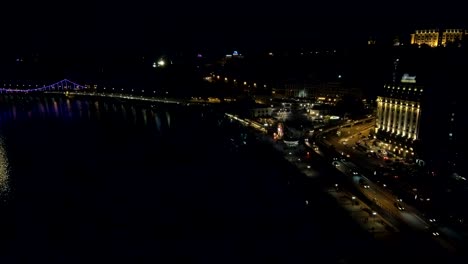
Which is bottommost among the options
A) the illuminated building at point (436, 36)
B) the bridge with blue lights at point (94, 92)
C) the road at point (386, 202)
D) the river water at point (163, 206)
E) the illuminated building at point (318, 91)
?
the river water at point (163, 206)

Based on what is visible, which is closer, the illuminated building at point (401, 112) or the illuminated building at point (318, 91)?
the illuminated building at point (401, 112)

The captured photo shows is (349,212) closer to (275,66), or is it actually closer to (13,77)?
(275,66)

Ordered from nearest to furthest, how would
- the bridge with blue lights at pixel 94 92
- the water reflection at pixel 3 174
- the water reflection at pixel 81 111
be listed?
the water reflection at pixel 3 174 < the water reflection at pixel 81 111 < the bridge with blue lights at pixel 94 92

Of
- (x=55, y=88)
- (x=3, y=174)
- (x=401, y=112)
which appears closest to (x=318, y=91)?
(x=401, y=112)

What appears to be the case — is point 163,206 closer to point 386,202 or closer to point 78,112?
point 386,202

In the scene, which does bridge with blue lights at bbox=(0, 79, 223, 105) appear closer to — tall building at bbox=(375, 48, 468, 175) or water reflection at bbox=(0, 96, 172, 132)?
water reflection at bbox=(0, 96, 172, 132)

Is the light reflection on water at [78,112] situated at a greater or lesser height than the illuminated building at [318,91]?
lesser

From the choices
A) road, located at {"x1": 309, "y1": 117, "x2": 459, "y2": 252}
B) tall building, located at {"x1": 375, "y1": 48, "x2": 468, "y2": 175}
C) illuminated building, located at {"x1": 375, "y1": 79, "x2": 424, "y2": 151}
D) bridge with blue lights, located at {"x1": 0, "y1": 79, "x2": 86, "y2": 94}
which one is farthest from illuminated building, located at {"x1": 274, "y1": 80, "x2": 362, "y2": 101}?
bridge with blue lights, located at {"x1": 0, "y1": 79, "x2": 86, "y2": 94}

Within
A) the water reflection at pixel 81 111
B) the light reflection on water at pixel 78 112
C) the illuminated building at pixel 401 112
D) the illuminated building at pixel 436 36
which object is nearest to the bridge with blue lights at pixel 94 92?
the water reflection at pixel 81 111

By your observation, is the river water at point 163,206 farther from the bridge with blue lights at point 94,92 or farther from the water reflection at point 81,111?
the bridge with blue lights at point 94,92
